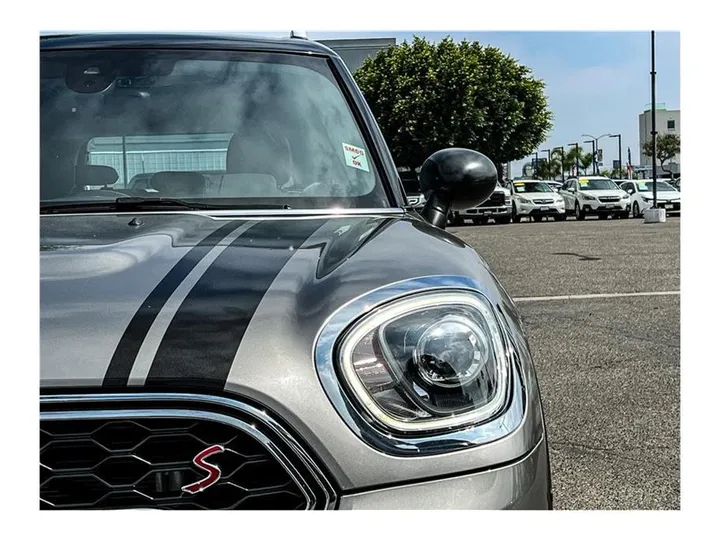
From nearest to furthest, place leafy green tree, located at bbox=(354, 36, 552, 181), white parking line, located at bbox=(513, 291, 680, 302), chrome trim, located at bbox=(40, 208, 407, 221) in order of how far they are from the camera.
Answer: chrome trim, located at bbox=(40, 208, 407, 221) < white parking line, located at bbox=(513, 291, 680, 302) < leafy green tree, located at bbox=(354, 36, 552, 181)

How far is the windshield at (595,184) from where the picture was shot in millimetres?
27656

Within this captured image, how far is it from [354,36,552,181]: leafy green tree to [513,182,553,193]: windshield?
565 centimetres

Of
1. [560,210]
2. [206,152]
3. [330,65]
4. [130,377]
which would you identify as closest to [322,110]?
[330,65]

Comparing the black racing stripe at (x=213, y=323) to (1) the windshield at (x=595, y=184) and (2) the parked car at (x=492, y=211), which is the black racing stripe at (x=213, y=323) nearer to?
(2) the parked car at (x=492, y=211)

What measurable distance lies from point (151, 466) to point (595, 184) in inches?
1095

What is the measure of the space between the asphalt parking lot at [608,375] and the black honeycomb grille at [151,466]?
1.85 meters

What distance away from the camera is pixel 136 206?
7.76 ft

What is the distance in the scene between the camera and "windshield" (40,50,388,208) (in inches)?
99.8

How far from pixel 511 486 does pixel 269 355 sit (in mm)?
458

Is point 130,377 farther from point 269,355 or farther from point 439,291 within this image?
point 439,291

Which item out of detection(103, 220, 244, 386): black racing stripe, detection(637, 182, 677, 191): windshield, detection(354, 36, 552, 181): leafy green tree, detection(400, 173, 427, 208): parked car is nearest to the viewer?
detection(103, 220, 244, 386): black racing stripe

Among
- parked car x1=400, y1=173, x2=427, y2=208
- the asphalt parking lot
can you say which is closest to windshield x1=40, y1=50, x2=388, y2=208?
parked car x1=400, y1=173, x2=427, y2=208

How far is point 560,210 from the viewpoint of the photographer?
88.6ft

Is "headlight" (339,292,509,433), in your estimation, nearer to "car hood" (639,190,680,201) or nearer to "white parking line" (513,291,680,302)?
"white parking line" (513,291,680,302)
